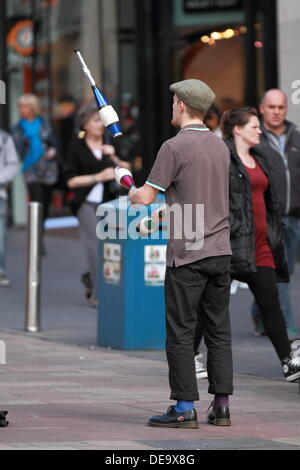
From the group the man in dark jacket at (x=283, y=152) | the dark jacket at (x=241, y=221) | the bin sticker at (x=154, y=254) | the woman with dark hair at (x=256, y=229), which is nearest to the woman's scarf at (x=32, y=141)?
the man in dark jacket at (x=283, y=152)

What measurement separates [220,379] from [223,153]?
1232 millimetres

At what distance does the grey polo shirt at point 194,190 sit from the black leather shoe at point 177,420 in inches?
31.7

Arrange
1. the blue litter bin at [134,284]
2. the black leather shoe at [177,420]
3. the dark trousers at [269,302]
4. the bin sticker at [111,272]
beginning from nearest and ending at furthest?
the black leather shoe at [177,420] < the dark trousers at [269,302] < the blue litter bin at [134,284] < the bin sticker at [111,272]

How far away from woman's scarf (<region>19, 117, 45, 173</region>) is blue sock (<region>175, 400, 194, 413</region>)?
1003 cm

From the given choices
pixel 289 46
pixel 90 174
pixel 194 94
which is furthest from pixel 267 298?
pixel 289 46

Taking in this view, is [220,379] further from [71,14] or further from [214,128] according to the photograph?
[71,14]

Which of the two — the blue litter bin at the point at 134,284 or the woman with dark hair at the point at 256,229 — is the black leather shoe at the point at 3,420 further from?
the blue litter bin at the point at 134,284

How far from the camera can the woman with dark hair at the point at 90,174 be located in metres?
12.4

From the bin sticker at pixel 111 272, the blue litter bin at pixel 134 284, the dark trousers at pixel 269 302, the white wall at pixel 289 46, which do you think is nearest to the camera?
the dark trousers at pixel 269 302

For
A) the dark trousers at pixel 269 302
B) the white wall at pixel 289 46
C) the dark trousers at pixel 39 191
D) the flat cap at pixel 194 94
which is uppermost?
the white wall at pixel 289 46

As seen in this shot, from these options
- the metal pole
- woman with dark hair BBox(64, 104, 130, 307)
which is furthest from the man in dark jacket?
woman with dark hair BBox(64, 104, 130, 307)

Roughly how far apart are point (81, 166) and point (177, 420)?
5.72 m

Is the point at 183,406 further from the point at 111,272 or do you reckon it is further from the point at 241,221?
the point at 111,272

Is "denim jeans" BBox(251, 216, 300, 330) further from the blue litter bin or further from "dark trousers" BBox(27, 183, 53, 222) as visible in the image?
"dark trousers" BBox(27, 183, 53, 222)
